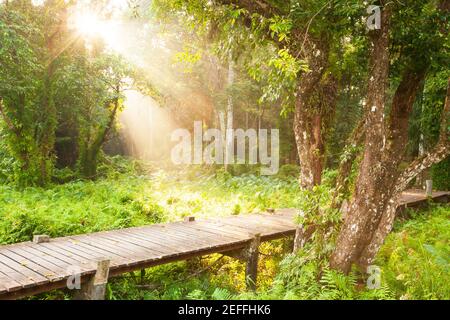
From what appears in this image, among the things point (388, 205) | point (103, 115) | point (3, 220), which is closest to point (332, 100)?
point (388, 205)

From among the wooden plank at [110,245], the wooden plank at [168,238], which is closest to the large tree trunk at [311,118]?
the wooden plank at [168,238]

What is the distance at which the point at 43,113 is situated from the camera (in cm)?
1772

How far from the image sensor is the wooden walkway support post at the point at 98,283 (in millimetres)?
6301

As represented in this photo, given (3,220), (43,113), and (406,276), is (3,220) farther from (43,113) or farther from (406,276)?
(406,276)

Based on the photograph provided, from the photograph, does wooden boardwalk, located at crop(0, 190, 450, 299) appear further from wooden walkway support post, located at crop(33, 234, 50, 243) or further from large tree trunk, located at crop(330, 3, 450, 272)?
large tree trunk, located at crop(330, 3, 450, 272)

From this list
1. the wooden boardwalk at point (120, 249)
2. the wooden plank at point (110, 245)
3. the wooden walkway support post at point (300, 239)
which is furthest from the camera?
the wooden walkway support post at point (300, 239)

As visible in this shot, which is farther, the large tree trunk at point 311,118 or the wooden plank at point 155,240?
the wooden plank at point 155,240

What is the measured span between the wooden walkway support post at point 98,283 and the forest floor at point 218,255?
83 cm

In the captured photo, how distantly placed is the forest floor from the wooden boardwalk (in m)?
0.73

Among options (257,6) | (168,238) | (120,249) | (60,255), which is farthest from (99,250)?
(257,6)

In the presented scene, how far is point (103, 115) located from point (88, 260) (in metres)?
15.3

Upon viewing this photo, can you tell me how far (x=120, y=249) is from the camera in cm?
777

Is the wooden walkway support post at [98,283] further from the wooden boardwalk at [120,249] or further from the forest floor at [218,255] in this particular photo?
the forest floor at [218,255]

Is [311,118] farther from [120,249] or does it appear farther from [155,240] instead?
[120,249]
